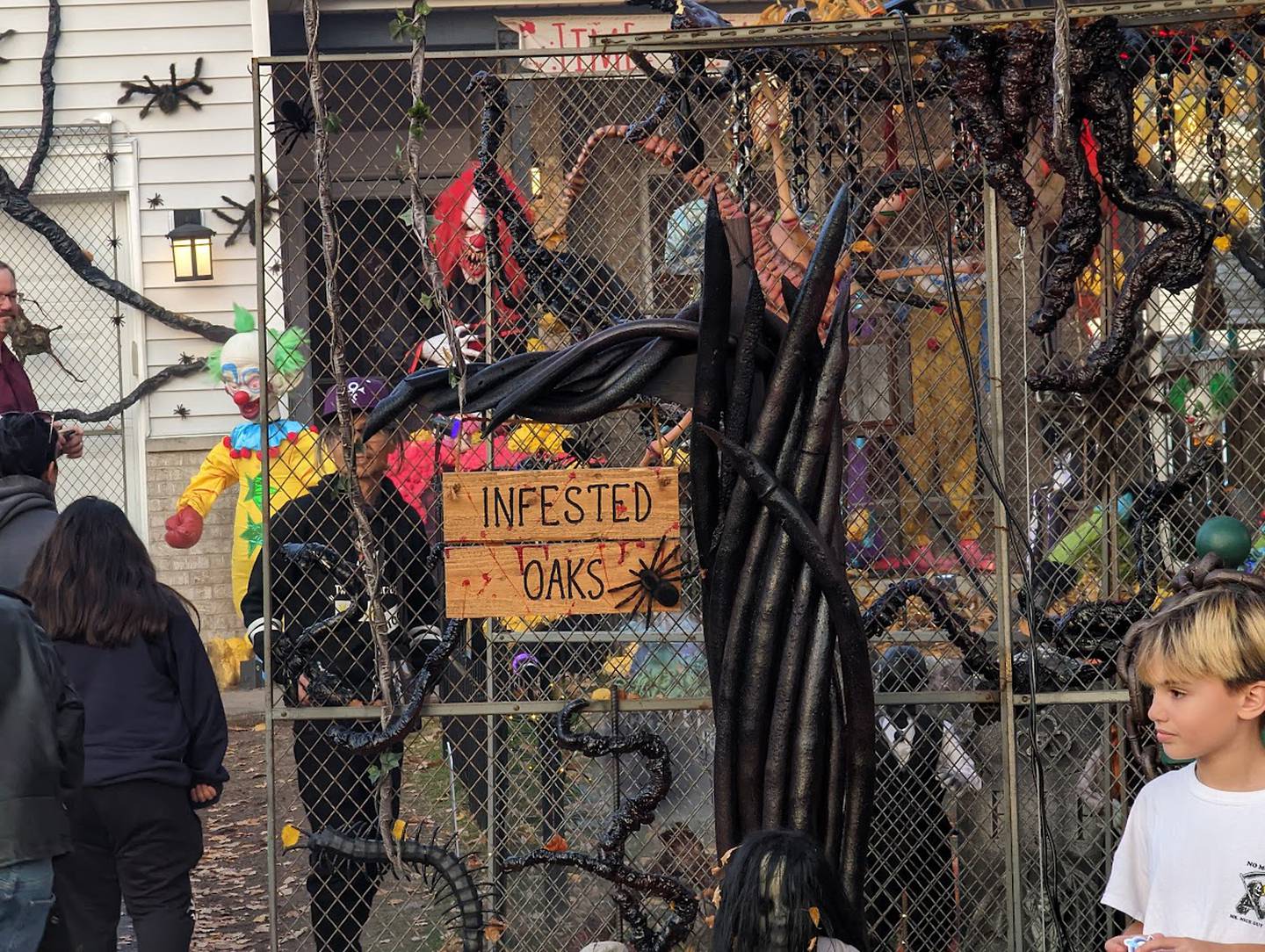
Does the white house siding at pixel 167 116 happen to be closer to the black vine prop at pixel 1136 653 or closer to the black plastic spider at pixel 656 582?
the black plastic spider at pixel 656 582

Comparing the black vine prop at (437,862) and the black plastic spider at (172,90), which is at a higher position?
the black plastic spider at (172,90)

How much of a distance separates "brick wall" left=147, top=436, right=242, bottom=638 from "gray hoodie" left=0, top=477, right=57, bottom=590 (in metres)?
5.55

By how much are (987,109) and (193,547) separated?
768cm

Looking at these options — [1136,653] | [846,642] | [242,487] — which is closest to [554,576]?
[846,642]

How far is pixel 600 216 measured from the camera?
468 centimetres

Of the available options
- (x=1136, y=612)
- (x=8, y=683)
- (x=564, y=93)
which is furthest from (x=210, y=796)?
(x=1136, y=612)

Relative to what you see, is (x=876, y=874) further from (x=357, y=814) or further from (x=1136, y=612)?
(x=357, y=814)

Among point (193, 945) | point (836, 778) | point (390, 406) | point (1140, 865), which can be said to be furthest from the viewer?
point (193, 945)

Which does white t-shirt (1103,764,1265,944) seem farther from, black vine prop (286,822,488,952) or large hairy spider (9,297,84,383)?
large hairy spider (9,297,84,383)

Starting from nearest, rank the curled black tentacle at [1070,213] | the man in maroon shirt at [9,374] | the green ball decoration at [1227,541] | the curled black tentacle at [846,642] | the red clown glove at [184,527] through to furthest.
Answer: the curled black tentacle at [846,642]
the green ball decoration at [1227,541]
the curled black tentacle at [1070,213]
the man in maroon shirt at [9,374]
the red clown glove at [184,527]

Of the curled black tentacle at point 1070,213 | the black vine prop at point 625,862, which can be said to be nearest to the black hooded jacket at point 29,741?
the black vine prop at point 625,862

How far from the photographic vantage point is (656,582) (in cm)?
387

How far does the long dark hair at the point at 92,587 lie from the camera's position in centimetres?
443

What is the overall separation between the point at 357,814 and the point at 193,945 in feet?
5.56
